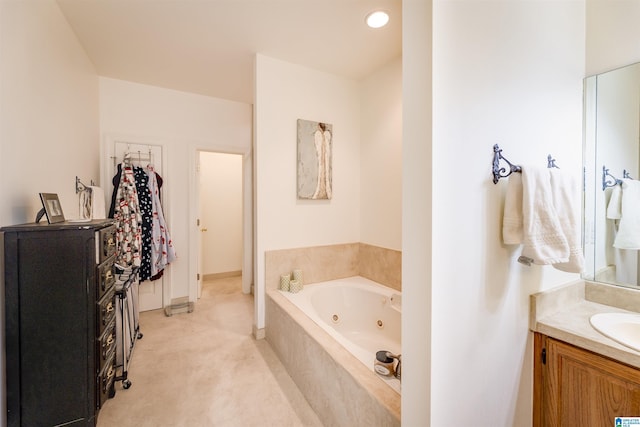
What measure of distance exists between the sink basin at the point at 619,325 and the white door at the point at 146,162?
12.1 feet

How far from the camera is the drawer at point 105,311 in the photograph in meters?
1.37

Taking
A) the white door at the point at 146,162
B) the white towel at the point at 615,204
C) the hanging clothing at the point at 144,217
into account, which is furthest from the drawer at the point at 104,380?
the white towel at the point at 615,204

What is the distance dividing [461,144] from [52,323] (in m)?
1.96

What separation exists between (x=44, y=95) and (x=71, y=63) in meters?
0.63

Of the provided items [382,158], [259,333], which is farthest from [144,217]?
[382,158]

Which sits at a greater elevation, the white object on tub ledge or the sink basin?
the sink basin

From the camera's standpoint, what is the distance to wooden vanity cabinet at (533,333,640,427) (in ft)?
3.34

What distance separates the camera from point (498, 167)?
1096 mm

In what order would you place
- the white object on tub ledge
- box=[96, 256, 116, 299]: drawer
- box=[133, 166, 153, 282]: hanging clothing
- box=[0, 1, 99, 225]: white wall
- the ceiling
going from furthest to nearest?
box=[133, 166, 153, 282]: hanging clothing → the white object on tub ledge → the ceiling → box=[96, 256, 116, 299]: drawer → box=[0, 1, 99, 225]: white wall

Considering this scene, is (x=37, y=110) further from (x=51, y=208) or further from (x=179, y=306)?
(x=179, y=306)

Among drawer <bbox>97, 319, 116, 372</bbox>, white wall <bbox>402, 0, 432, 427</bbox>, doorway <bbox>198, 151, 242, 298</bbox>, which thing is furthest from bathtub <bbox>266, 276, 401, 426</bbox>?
doorway <bbox>198, 151, 242, 298</bbox>

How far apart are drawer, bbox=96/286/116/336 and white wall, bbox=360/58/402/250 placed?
2131 mm

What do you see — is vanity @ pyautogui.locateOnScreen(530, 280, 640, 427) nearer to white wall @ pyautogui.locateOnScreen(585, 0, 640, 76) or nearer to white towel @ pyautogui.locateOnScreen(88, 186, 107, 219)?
white wall @ pyautogui.locateOnScreen(585, 0, 640, 76)

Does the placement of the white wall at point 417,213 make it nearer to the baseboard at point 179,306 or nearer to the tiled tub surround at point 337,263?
the tiled tub surround at point 337,263
